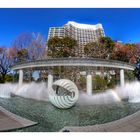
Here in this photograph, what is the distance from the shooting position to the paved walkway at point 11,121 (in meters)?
4.41

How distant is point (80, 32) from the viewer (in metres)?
5.71

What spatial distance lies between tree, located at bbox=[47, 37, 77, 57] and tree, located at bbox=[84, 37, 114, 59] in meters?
0.52

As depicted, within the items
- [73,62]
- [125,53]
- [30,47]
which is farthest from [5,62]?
[125,53]

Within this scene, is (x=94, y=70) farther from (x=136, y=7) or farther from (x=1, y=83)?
(x=1, y=83)

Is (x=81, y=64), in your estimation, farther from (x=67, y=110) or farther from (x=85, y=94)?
(x=67, y=110)

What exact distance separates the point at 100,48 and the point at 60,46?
1477 millimetres

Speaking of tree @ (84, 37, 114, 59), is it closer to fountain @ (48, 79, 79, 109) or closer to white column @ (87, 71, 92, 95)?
white column @ (87, 71, 92, 95)

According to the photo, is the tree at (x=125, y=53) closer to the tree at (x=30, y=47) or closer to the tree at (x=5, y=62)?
the tree at (x=30, y=47)

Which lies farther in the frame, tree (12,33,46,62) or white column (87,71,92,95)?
white column (87,71,92,95)

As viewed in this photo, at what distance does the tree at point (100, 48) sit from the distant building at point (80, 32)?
14 centimetres

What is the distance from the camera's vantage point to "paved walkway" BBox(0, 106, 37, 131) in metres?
4.41

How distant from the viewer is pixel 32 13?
495 centimetres

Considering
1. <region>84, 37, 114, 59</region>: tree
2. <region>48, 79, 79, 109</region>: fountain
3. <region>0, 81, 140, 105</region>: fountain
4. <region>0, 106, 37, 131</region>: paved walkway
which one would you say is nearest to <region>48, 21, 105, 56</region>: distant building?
<region>84, 37, 114, 59</region>: tree
